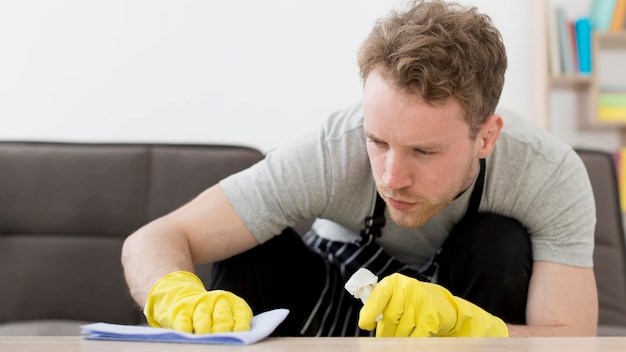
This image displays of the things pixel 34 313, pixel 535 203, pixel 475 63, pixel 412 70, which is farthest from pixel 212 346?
pixel 34 313

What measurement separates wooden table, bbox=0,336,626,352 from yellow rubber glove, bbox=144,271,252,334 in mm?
72

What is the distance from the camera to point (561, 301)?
128cm

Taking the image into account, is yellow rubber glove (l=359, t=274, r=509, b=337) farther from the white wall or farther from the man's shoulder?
the white wall

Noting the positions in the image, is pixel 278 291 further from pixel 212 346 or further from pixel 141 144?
pixel 141 144

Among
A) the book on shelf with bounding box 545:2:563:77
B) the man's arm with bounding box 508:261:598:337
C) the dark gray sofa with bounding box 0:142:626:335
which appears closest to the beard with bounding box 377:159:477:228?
the man's arm with bounding box 508:261:598:337

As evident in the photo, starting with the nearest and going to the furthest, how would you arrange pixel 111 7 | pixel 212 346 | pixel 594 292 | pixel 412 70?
pixel 212 346, pixel 412 70, pixel 594 292, pixel 111 7

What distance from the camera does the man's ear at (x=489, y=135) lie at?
1252mm

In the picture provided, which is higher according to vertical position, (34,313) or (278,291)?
(278,291)

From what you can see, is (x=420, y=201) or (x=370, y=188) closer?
(x=420, y=201)

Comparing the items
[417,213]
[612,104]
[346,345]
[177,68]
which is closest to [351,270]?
[417,213]

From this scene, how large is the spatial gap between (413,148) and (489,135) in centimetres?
20

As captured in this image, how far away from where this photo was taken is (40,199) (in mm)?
1819

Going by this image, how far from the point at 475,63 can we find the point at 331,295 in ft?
1.74

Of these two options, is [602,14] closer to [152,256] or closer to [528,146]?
[528,146]
